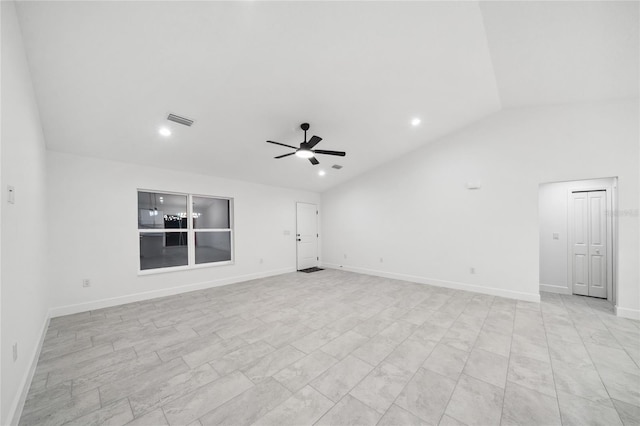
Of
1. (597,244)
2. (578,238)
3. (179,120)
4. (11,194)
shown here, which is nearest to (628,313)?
(597,244)

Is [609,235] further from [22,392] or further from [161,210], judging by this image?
[161,210]

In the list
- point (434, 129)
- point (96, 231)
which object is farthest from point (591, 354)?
point (96, 231)

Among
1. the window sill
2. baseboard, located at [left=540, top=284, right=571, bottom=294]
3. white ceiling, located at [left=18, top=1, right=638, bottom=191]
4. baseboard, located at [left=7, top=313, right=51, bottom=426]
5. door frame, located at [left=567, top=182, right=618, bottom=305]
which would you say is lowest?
baseboard, located at [left=540, top=284, right=571, bottom=294]

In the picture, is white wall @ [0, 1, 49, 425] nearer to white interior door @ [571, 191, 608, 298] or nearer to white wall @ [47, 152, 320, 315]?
white wall @ [47, 152, 320, 315]

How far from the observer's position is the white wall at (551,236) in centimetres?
460

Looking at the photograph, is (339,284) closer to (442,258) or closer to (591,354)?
(442,258)

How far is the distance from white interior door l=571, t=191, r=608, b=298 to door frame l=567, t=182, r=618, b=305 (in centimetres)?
4

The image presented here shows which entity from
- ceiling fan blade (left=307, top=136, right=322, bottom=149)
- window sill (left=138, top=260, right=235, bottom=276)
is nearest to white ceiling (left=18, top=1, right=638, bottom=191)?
ceiling fan blade (left=307, top=136, right=322, bottom=149)

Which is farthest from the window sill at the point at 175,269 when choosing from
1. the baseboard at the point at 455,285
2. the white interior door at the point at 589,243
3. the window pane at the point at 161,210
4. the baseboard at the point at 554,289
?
the white interior door at the point at 589,243

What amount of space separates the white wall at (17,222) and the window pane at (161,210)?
6.46 ft

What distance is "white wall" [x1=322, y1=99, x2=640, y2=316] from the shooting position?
3508 mm

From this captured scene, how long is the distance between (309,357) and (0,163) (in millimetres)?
2829

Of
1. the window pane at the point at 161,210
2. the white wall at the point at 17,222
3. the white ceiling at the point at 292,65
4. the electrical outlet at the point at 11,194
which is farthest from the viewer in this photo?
the window pane at the point at 161,210

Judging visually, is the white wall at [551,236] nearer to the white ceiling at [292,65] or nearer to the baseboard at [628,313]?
the baseboard at [628,313]
